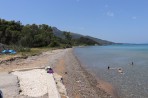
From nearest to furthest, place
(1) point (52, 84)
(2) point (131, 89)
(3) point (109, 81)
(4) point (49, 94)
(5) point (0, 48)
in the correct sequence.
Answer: (4) point (49, 94) < (1) point (52, 84) < (2) point (131, 89) < (3) point (109, 81) < (5) point (0, 48)


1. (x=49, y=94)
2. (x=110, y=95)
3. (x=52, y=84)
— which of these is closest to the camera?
(x=49, y=94)

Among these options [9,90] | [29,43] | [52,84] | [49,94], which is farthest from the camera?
[29,43]

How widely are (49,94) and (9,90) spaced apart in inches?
90.6

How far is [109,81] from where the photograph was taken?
74.6 feet

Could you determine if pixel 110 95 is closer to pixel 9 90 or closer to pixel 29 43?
pixel 9 90

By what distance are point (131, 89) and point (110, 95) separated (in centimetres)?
248

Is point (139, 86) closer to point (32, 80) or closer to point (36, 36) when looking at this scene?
point (32, 80)

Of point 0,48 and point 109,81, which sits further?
point 0,48

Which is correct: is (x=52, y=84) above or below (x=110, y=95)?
above

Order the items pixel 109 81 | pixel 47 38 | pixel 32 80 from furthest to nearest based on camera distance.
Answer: pixel 47 38 → pixel 109 81 → pixel 32 80

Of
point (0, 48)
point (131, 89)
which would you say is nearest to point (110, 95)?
point (131, 89)

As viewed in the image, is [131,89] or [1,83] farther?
[131,89]

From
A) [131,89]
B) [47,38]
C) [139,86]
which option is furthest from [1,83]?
[47,38]

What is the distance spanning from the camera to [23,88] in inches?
526
